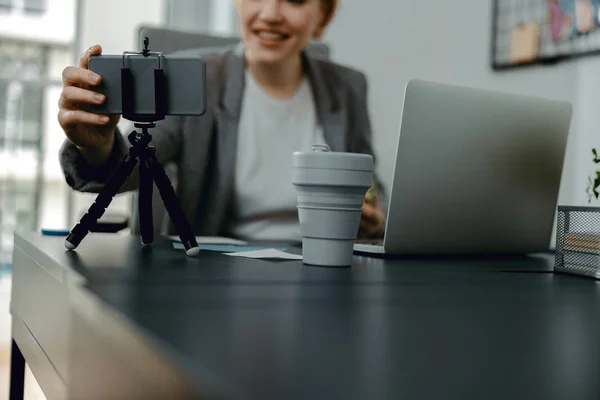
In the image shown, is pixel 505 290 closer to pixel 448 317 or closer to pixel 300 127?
pixel 448 317

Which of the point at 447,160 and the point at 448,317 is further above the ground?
the point at 447,160

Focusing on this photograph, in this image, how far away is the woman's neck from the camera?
1.67 meters

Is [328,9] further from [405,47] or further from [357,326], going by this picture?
[357,326]

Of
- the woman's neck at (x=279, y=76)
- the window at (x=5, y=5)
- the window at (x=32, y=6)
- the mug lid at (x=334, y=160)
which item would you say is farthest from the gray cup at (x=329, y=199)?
the window at (x=5, y=5)

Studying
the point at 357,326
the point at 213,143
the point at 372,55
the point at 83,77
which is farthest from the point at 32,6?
the point at 357,326

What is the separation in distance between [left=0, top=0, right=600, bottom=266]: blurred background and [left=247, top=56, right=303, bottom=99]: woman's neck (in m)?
0.40

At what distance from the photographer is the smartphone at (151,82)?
715mm

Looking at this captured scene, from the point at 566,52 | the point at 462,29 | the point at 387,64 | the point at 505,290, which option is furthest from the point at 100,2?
the point at 505,290

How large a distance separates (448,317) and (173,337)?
21cm

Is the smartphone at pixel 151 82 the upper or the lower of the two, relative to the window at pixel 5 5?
lower

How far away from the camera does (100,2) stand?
3.80 meters

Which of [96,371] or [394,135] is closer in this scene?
[96,371]

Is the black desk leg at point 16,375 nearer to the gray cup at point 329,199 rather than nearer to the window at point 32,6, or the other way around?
the gray cup at point 329,199

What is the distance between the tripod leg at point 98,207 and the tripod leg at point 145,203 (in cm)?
3
